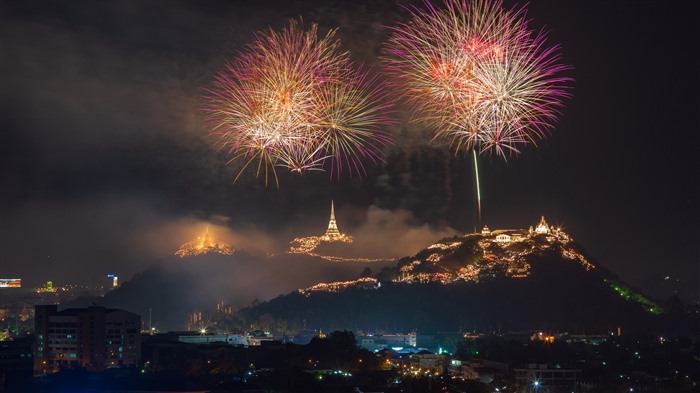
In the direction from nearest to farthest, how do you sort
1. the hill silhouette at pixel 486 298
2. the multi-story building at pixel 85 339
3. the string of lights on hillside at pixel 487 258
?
the multi-story building at pixel 85 339 → the hill silhouette at pixel 486 298 → the string of lights on hillside at pixel 487 258

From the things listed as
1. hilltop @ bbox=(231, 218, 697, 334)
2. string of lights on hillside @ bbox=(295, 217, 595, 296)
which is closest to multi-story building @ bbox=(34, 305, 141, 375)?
hilltop @ bbox=(231, 218, 697, 334)

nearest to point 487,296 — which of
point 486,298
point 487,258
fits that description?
point 486,298

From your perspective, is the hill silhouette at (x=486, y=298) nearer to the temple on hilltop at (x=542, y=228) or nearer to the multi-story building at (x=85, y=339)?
the temple on hilltop at (x=542, y=228)

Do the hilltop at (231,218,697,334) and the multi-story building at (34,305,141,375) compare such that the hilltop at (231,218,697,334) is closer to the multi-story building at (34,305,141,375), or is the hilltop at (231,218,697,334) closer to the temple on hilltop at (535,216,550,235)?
the temple on hilltop at (535,216,550,235)

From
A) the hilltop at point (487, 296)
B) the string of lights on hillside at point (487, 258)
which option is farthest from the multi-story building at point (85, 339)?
the string of lights on hillside at point (487, 258)

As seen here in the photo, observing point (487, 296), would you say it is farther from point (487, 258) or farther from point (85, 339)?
point (85, 339)

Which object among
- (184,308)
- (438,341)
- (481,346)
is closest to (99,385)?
(481,346)

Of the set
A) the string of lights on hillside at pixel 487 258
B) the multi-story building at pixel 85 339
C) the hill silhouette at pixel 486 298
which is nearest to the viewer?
the multi-story building at pixel 85 339

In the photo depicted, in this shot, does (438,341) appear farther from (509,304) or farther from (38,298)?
(38,298)
